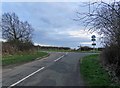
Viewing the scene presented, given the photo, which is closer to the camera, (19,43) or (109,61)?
(109,61)

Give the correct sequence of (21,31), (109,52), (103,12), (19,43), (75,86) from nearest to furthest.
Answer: (75,86)
(103,12)
(109,52)
(19,43)
(21,31)

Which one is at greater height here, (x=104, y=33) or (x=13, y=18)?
(x=13, y=18)

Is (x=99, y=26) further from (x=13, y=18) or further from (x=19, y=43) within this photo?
(x=13, y=18)

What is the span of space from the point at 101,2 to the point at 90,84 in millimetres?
4101

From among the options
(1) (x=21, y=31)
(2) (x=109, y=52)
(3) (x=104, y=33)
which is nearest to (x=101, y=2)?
(3) (x=104, y=33)

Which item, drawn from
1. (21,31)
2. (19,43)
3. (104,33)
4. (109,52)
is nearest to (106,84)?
(104,33)

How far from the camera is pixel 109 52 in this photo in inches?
939

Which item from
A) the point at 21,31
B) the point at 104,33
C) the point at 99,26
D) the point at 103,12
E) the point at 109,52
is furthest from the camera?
the point at 21,31

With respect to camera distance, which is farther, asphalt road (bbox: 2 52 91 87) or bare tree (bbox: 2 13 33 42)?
bare tree (bbox: 2 13 33 42)

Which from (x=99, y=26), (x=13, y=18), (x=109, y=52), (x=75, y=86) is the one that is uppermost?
(x=13, y=18)

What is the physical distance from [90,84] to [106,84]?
0.80 meters

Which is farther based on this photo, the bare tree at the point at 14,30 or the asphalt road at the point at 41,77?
the bare tree at the point at 14,30

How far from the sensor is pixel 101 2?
16.5 m

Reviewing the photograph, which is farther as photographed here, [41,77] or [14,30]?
[14,30]
